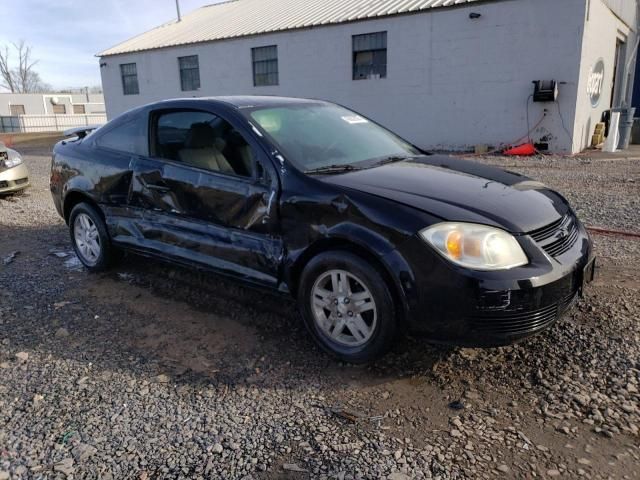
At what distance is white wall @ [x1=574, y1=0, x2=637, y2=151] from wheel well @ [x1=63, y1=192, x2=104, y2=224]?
506 inches

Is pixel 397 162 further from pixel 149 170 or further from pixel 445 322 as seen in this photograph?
pixel 149 170

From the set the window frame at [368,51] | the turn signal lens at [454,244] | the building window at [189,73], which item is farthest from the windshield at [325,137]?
the building window at [189,73]

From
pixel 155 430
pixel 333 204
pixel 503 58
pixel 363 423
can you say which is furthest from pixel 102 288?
pixel 503 58

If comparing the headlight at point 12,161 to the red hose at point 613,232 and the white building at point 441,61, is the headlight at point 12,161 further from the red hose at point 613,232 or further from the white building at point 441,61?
the white building at point 441,61

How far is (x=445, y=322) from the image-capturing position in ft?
9.16

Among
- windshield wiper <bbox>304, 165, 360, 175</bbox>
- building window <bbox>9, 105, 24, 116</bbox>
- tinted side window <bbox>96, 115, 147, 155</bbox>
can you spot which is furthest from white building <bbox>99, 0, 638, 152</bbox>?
building window <bbox>9, 105, 24, 116</bbox>

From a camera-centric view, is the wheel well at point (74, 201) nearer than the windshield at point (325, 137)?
No

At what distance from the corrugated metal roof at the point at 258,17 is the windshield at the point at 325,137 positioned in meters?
12.0

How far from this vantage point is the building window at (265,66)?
19.0 meters

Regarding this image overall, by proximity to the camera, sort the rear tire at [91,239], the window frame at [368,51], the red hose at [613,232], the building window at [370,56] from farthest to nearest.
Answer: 1. the building window at [370,56]
2. the window frame at [368,51]
3. the red hose at [613,232]
4. the rear tire at [91,239]

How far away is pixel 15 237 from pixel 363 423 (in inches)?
218

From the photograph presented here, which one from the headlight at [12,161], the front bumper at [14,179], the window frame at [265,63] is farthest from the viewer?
the window frame at [265,63]

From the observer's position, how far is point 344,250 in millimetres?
3094

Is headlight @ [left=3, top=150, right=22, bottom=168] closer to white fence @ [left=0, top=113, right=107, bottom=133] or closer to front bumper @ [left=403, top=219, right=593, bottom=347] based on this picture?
front bumper @ [left=403, top=219, right=593, bottom=347]
